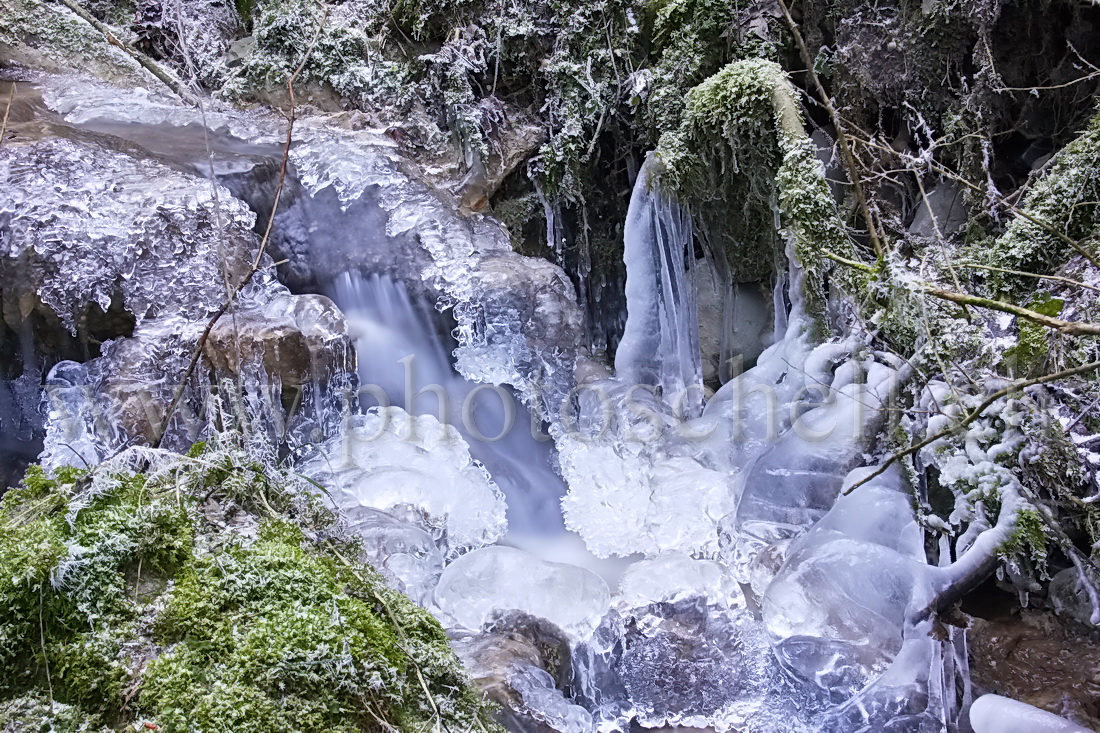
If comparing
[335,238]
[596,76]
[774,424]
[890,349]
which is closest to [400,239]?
[335,238]

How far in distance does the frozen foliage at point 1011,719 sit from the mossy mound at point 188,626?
1598 mm

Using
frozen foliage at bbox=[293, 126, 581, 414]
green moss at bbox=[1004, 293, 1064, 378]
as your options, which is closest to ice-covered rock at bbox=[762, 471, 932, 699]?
green moss at bbox=[1004, 293, 1064, 378]

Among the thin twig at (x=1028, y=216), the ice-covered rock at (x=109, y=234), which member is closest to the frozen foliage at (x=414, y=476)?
the ice-covered rock at (x=109, y=234)

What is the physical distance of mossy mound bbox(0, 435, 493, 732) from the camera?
1.41 meters

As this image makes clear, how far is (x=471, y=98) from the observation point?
16.6 ft

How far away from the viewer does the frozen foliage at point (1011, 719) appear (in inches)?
82.7

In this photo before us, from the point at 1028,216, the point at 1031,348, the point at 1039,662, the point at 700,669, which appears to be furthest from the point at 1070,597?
the point at 1028,216

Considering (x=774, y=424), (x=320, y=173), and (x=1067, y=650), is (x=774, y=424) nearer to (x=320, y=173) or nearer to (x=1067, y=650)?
(x=1067, y=650)

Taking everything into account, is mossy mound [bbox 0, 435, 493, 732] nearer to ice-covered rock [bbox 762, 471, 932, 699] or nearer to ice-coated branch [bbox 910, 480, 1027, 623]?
ice-covered rock [bbox 762, 471, 932, 699]

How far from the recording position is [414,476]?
12.9ft

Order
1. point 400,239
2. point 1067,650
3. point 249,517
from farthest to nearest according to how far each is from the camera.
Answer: point 400,239
point 1067,650
point 249,517

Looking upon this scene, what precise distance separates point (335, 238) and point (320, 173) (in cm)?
46

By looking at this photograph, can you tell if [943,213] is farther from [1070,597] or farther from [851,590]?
[851,590]

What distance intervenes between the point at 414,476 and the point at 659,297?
73.3 inches
